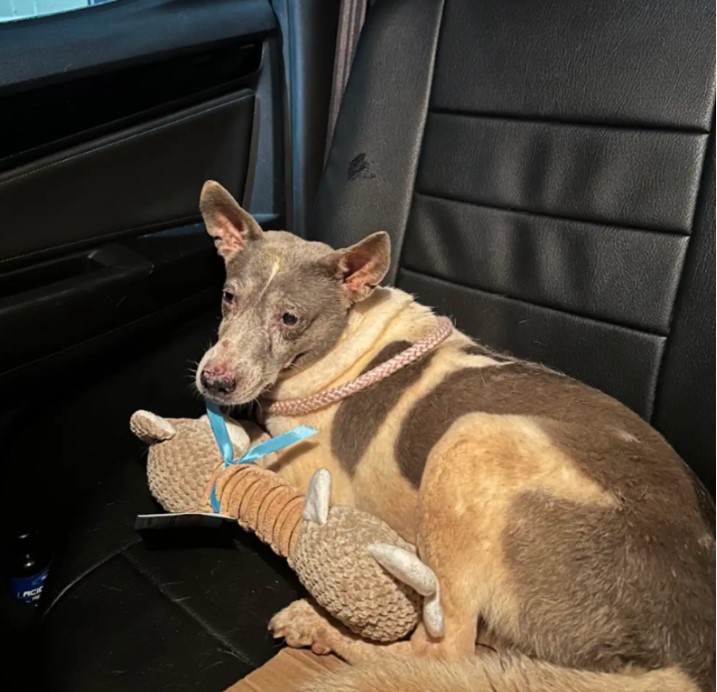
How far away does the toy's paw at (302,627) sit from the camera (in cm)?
154

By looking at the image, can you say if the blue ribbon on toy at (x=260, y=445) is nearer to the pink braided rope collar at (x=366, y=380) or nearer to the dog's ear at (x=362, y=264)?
the pink braided rope collar at (x=366, y=380)

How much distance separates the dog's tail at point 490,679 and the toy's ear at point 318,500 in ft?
1.06

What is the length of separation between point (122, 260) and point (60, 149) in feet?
1.02

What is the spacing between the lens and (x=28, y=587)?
1.96m

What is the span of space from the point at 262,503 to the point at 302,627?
0.29 m

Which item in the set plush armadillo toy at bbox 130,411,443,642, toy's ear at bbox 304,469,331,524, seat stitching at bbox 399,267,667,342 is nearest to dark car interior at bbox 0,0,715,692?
seat stitching at bbox 399,267,667,342

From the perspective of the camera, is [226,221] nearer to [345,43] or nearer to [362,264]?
[362,264]

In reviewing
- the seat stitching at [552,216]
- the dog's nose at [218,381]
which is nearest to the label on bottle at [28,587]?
the dog's nose at [218,381]

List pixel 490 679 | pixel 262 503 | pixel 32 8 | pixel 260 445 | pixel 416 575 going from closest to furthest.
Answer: pixel 490 679
pixel 416 575
pixel 262 503
pixel 260 445
pixel 32 8

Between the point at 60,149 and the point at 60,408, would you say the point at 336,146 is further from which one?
the point at 60,408

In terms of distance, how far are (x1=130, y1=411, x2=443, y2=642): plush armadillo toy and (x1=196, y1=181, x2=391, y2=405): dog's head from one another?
0.55 ft

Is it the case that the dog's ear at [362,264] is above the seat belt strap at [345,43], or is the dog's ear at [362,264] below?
below

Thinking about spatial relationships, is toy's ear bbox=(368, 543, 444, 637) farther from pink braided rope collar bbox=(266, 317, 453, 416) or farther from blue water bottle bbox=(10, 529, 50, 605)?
blue water bottle bbox=(10, 529, 50, 605)

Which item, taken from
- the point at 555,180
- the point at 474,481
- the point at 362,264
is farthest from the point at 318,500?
the point at 555,180
